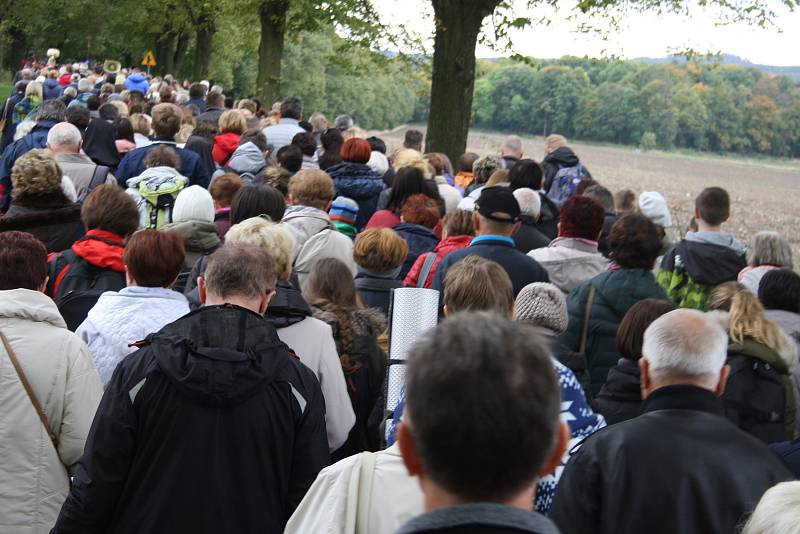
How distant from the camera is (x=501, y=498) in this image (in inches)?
74.2

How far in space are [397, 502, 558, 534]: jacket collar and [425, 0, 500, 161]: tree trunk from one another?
14069mm

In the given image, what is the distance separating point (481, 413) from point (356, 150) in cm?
850

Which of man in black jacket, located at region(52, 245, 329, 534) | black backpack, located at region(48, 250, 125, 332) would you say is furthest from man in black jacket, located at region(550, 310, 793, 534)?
black backpack, located at region(48, 250, 125, 332)

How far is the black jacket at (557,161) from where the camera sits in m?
12.8

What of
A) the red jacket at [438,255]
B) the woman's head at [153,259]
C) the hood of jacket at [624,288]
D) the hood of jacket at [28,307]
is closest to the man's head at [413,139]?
the red jacket at [438,255]

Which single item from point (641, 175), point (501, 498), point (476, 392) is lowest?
point (641, 175)

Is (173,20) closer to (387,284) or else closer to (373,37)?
(373,37)

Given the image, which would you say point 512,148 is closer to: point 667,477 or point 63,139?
point 63,139

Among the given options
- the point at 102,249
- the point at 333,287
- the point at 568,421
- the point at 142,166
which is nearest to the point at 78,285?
the point at 102,249

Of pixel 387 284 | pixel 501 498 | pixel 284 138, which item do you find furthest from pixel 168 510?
pixel 284 138

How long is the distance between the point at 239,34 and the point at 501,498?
5296cm

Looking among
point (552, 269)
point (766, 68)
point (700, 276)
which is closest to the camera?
point (552, 269)

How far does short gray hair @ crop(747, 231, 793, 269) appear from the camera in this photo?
25.3 feet

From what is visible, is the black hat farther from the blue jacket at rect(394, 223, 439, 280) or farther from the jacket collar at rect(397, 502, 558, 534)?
the jacket collar at rect(397, 502, 558, 534)
